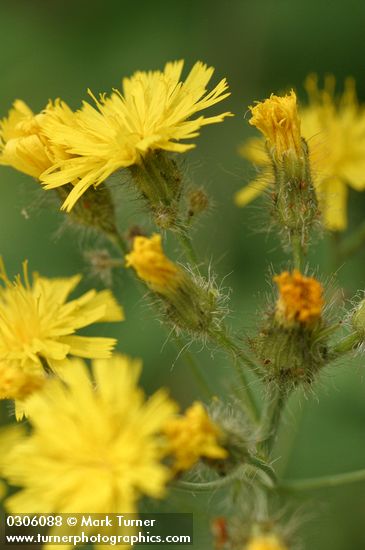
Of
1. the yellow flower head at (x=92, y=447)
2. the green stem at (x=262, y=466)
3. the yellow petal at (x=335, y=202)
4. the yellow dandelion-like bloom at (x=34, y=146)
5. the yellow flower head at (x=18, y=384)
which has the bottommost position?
the yellow flower head at (x=92, y=447)

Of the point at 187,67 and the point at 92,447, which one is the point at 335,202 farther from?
the point at 92,447

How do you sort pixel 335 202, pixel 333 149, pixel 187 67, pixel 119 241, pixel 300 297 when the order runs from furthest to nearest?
pixel 187 67, pixel 333 149, pixel 335 202, pixel 119 241, pixel 300 297

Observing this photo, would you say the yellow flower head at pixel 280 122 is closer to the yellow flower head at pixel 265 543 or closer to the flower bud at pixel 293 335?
the flower bud at pixel 293 335

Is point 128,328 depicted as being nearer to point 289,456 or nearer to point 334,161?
point 289,456

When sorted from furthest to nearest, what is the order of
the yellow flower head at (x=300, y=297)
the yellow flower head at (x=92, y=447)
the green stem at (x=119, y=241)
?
the green stem at (x=119, y=241) < the yellow flower head at (x=300, y=297) < the yellow flower head at (x=92, y=447)

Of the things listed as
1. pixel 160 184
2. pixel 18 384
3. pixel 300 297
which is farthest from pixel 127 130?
pixel 18 384

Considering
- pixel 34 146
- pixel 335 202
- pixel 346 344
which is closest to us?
pixel 346 344

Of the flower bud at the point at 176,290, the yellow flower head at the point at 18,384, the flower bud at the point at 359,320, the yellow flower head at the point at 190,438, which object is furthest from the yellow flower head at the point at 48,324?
the flower bud at the point at 359,320
